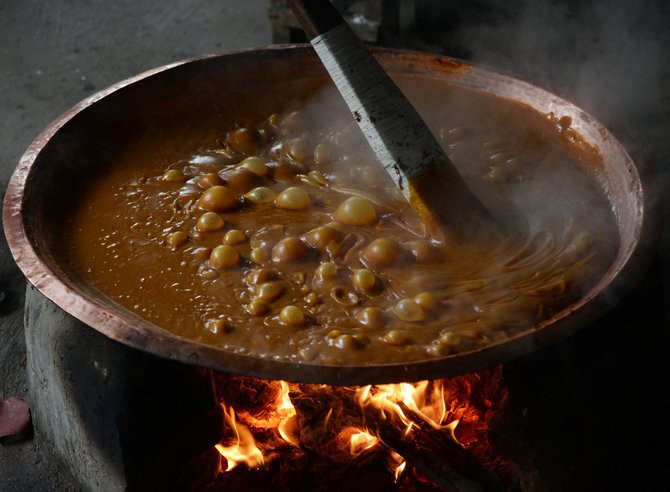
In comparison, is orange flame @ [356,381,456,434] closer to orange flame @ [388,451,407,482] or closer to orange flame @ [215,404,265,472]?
orange flame @ [388,451,407,482]

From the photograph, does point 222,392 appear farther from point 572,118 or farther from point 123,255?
point 572,118

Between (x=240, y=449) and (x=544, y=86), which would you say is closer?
(x=240, y=449)

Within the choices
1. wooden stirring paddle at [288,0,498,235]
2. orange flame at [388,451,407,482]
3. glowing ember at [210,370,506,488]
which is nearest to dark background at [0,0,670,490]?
glowing ember at [210,370,506,488]

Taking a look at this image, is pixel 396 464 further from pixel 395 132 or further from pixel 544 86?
pixel 544 86

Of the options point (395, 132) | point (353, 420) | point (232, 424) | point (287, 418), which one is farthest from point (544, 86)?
point (232, 424)

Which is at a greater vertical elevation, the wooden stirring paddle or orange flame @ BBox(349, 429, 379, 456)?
the wooden stirring paddle

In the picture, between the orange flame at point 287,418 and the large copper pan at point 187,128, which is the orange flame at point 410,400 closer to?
the orange flame at point 287,418
